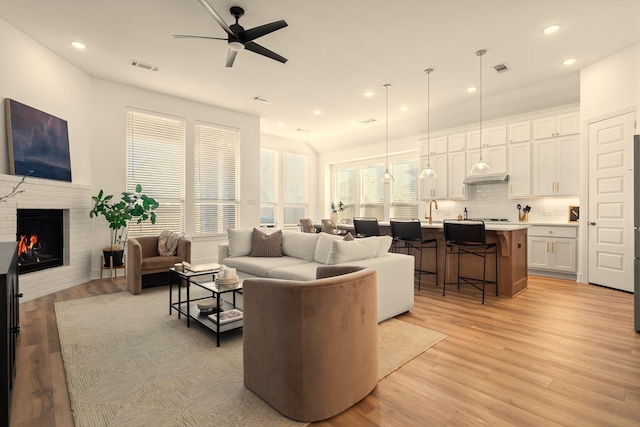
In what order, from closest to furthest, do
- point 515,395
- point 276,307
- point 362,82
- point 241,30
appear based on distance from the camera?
1. point 276,307
2. point 515,395
3. point 241,30
4. point 362,82

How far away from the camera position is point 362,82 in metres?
5.21

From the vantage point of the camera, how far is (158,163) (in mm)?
5816

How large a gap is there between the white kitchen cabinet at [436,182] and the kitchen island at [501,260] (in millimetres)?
2480

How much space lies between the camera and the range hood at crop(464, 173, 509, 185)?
5965 millimetres

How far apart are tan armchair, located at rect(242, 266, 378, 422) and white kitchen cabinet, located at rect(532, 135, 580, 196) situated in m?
5.15

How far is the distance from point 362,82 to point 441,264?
123 inches

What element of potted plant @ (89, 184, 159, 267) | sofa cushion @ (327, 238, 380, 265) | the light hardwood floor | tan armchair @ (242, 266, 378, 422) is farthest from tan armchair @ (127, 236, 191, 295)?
tan armchair @ (242, 266, 378, 422)

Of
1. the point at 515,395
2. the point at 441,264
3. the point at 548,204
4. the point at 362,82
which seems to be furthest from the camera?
the point at 548,204

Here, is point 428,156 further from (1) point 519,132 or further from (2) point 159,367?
(2) point 159,367

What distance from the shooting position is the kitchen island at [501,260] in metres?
4.05

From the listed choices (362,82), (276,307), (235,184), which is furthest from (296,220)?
(276,307)

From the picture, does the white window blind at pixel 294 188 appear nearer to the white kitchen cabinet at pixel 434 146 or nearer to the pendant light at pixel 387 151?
the pendant light at pixel 387 151

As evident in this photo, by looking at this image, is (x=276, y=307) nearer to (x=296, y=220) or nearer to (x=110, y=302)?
(x=110, y=302)

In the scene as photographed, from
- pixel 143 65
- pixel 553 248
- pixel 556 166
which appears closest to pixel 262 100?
pixel 143 65
